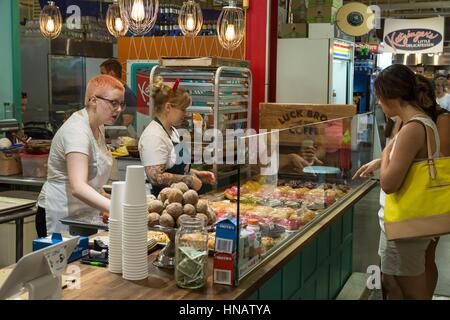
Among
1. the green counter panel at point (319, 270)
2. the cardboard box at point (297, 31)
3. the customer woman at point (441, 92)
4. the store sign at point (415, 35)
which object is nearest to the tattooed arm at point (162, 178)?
the green counter panel at point (319, 270)

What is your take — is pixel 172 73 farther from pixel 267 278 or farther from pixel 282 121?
pixel 267 278

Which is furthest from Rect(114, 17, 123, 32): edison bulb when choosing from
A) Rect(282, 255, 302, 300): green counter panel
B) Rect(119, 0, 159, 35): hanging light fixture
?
Rect(282, 255, 302, 300): green counter panel

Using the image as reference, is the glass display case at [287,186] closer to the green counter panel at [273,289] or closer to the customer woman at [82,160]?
the green counter panel at [273,289]

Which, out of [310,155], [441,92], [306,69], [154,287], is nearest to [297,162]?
[310,155]

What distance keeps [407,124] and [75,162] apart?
73.4 inches

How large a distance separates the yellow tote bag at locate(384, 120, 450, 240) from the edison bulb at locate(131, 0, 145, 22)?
3.43 m

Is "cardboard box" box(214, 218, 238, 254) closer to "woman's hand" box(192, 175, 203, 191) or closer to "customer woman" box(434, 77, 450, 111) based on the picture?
"woman's hand" box(192, 175, 203, 191)

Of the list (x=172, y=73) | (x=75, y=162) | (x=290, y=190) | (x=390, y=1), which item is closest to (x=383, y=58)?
(x=390, y=1)

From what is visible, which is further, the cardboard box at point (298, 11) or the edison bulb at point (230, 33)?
the cardboard box at point (298, 11)

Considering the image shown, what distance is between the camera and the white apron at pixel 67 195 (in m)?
3.53

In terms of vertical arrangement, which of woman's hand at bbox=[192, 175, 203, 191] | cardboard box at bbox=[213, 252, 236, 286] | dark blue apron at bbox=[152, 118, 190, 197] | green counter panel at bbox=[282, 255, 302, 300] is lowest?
green counter panel at bbox=[282, 255, 302, 300]

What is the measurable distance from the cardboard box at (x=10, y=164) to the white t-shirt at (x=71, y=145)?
2.35 meters

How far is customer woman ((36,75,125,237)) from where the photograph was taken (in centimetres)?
324

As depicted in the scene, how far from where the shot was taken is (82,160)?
3.29 m
